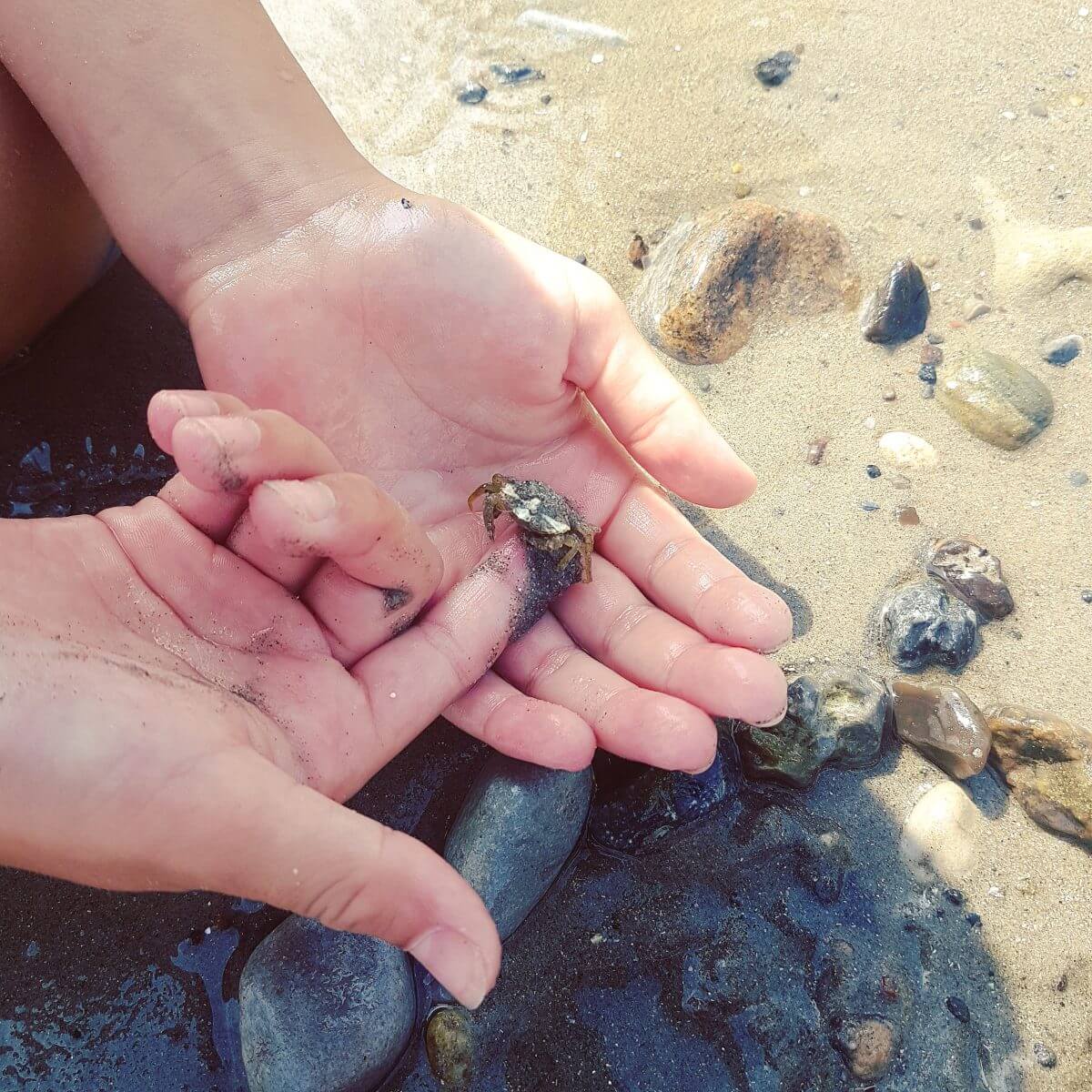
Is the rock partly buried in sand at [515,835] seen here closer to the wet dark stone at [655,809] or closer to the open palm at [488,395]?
the wet dark stone at [655,809]

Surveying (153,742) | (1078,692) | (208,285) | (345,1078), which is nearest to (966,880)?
(1078,692)

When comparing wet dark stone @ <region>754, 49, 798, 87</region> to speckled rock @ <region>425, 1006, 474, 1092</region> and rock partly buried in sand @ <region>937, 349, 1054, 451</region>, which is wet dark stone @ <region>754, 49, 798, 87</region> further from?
speckled rock @ <region>425, 1006, 474, 1092</region>

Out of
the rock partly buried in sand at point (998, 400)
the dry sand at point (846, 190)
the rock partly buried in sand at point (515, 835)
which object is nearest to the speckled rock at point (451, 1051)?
the rock partly buried in sand at point (515, 835)

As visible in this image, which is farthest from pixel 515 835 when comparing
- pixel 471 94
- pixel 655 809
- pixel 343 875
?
pixel 471 94

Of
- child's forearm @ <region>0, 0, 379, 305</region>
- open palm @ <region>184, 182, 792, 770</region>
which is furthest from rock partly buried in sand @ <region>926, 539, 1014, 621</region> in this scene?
child's forearm @ <region>0, 0, 379, 305</region>

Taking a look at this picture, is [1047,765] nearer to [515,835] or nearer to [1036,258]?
[515,835]

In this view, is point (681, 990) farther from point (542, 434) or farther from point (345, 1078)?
point (542, 434)
